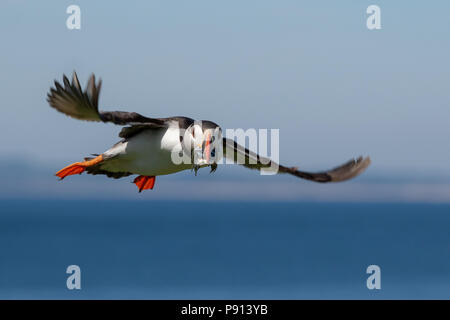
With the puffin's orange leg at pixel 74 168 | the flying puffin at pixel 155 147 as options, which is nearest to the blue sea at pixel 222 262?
the puffin's orange leg at pixel 74 168

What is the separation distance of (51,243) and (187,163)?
8425 cm

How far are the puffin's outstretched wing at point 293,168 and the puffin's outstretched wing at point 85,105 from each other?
62.5 inches

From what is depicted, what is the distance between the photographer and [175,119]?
1622 centimetres

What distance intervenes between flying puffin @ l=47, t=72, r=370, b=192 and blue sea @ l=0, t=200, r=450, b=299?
3482 centimetres

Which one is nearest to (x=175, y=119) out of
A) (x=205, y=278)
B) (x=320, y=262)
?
(x=205, y=278)

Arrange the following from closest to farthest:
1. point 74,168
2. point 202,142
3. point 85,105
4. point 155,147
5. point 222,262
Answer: point 85,105, point 202,142, point 155,147, point 74,168, point 222,262

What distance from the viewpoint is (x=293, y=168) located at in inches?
637

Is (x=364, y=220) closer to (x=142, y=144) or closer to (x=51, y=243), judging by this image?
(x=51, y=243)

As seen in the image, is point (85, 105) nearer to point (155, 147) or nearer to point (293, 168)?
point (155, 147)

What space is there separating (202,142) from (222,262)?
63330 millimetres

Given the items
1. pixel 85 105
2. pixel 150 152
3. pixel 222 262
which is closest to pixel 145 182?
pixel 150 152

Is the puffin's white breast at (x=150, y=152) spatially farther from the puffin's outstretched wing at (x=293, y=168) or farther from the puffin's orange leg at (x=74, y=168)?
the puffin's outstretched wing at (x=293, y=168)
